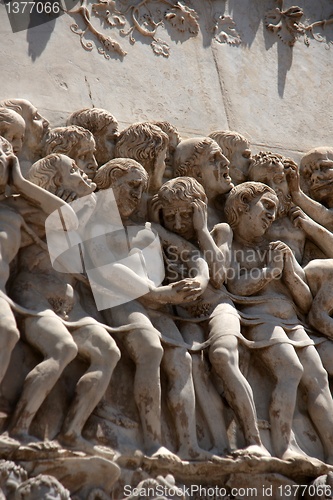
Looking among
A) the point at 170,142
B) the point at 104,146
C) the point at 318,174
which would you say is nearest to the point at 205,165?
the point at 170,142

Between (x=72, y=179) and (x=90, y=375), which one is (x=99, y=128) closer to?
(x=72, y=179)

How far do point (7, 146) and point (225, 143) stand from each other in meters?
1.43

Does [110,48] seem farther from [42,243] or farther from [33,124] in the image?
[42,243]

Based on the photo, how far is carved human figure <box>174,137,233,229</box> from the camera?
6.95 metres

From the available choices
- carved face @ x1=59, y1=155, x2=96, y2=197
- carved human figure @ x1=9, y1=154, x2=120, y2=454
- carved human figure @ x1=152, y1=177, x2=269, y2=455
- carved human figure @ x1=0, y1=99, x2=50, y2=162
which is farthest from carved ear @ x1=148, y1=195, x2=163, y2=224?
carved human figure @ x1=0, y1=99, x2=50, y2=162

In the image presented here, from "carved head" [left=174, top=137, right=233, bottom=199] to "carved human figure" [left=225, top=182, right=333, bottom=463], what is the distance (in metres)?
0.11

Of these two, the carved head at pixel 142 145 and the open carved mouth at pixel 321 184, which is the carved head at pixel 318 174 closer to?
the open carved mouth at pixel 321 184

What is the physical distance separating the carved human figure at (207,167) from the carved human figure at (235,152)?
0.17m

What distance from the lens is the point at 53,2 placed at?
7250mm

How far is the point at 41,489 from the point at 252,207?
81.6 inches

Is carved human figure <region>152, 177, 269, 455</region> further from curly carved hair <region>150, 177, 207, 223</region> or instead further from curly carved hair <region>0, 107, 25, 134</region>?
curly carved hair <region>0, 107, 25, 134</region>

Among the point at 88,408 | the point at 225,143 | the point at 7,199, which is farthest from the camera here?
the point at 225,143

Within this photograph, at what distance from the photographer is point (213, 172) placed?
6.95 m

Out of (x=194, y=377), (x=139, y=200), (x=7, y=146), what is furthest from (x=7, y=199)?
→ (x=194, y=377)
